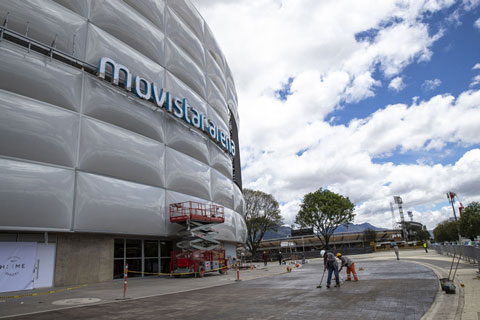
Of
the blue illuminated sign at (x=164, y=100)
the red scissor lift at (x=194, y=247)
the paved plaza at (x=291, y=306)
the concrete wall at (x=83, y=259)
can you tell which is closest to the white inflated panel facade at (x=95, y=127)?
the blue illuminated sign at (x=164, y=100)

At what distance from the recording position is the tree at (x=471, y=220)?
37.5 meters

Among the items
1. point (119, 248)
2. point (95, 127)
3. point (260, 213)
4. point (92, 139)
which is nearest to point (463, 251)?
point (119, 248)

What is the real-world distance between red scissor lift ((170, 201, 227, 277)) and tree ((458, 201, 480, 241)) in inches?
1243

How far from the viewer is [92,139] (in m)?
19.6

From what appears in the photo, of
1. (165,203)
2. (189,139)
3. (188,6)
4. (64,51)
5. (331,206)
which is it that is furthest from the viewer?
(331,206)

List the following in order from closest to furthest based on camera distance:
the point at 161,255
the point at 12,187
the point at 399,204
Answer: the point at 12,187 → the point at 161,255 → the point at 399,204

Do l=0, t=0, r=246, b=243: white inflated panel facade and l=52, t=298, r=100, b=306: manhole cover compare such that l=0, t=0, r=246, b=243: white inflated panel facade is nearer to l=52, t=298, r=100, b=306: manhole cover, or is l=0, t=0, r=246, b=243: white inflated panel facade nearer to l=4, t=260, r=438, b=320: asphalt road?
l=52, t=298, r=100, b=306: manhole cover

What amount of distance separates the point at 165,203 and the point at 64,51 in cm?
1242

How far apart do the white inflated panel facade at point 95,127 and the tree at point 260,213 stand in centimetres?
2862

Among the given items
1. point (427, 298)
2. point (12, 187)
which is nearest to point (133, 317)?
point (427, 298)

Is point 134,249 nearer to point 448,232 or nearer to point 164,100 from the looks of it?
point 164,100

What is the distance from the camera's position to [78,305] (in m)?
11.1

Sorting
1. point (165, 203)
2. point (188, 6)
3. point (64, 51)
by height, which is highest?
point (188, 6)

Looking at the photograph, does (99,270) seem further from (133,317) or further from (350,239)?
(350,239)
